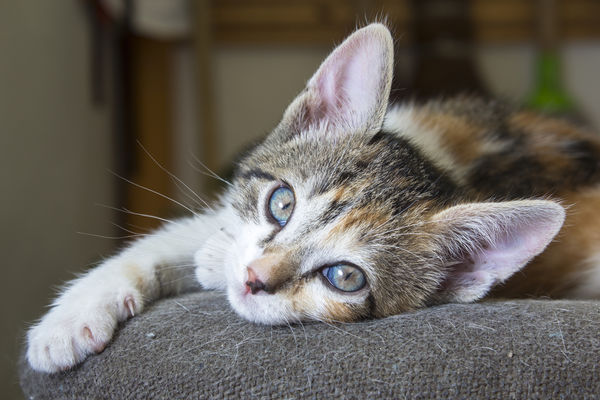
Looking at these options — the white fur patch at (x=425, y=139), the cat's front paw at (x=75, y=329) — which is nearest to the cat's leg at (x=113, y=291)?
the cat's front paw at (x=75, y=329)

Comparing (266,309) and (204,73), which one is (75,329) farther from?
(204,73)

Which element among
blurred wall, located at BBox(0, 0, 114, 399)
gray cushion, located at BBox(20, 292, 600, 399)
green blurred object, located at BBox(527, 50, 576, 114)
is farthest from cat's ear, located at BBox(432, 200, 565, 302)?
green blurred object, located at BBox(527, 50, 576, 114)

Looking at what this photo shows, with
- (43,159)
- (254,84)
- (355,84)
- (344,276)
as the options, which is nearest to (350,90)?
(355,84)

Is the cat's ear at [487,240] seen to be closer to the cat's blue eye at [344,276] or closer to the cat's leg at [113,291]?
the cat's blue eye at [344,276]

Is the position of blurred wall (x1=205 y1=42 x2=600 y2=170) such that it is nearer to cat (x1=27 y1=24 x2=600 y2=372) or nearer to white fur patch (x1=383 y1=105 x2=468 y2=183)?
white fur patch (x1=383 y1=105 x2=468 y2=183)

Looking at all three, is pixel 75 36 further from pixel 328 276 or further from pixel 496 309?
pixel 496 309

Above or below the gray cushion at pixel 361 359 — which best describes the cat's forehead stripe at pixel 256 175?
above

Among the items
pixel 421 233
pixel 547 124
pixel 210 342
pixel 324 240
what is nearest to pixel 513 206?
pixel 421 233
